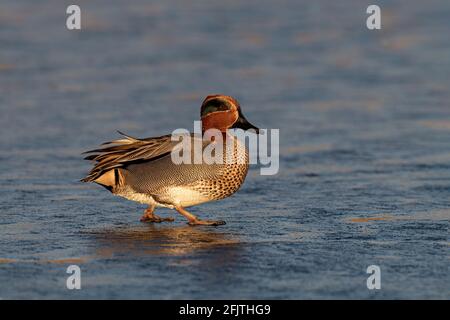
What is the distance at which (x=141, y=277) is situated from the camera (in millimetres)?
5648

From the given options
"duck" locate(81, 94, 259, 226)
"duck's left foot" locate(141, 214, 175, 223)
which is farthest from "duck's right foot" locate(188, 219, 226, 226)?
"duck's left foot" locate(141, 214, 175, 223)

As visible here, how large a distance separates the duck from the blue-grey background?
7.3 inches

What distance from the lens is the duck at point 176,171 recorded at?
7059mm

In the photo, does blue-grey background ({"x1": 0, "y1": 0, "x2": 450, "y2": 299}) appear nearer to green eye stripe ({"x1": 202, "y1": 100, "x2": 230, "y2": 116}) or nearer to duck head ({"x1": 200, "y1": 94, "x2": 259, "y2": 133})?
duck head ({"x1": 200, "y1": 94, "x2": 259, "y2": 133})

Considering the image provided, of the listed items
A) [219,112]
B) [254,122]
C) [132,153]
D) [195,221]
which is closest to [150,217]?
[195,221]

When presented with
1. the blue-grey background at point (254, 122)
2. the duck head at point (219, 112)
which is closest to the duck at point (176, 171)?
the duck head at point (219, 112)

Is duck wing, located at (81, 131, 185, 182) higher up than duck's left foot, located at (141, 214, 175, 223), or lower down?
higher up

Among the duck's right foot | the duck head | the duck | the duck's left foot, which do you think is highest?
the duck head

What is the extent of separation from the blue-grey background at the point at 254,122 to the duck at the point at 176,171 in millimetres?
184

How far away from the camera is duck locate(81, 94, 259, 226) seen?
23.2ft

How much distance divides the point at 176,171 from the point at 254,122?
4138mm

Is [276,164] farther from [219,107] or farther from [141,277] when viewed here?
[141,277]

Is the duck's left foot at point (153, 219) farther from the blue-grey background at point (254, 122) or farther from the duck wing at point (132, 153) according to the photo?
the duck wing at point (132, 153)

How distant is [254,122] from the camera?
36.5 ft
